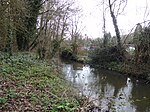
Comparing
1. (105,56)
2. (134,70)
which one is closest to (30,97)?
(134,70)

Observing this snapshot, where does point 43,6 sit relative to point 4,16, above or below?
above

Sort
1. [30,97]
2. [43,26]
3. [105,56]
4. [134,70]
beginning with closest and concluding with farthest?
[30,97] < [134,70] < [43,26] < [105,56]

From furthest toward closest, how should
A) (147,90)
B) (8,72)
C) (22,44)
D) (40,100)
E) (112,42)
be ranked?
1. (112,42)
2. (22,44)
3. (147,90)
4. (8,72)
5. (40,100)

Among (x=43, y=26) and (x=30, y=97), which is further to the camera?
(x=43, y=26)

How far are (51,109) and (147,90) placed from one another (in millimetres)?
10283

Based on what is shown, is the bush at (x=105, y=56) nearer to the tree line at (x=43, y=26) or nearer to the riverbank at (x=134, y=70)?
the riverbank at (x=134, y=70)

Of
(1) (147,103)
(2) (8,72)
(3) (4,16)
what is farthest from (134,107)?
(3) (4,16)

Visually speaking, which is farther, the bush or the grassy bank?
the bush

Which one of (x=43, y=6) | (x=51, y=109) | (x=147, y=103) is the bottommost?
(x=147, y=103)

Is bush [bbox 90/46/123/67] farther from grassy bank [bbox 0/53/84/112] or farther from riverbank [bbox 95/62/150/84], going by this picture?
grassy bank [bbox 0/53/84/112]

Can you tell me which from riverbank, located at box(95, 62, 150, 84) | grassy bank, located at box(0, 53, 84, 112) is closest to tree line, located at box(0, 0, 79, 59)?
riverbank, located at box(95, 62, 150, 84)

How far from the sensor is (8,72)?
1057cm

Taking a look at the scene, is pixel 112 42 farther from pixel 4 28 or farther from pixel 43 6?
pixel 4 28

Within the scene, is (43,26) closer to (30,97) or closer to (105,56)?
(105,56)
